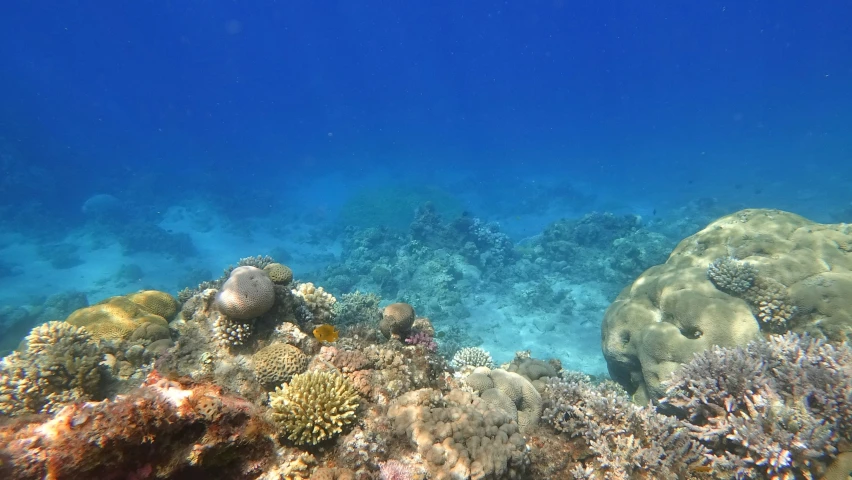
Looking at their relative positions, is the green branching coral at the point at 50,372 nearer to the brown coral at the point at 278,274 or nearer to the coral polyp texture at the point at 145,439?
the brown coral at the point at 278,274

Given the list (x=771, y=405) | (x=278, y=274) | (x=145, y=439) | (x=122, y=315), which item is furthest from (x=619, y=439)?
(x=122, y=315)

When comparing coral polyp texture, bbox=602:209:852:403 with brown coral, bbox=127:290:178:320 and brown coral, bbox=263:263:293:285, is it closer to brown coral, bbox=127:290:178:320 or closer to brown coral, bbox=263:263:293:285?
brown coral, bbox=263:263:293:285

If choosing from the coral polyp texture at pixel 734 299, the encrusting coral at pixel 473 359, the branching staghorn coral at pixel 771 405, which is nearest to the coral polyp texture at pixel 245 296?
the encrusting coral at pixel 473 359

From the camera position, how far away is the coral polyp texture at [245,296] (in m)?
5.23

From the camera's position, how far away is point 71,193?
1623 inches

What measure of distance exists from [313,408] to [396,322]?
8.60ft

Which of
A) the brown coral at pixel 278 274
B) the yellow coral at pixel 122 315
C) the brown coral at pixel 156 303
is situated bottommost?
the yellow coral at pixel 122 315

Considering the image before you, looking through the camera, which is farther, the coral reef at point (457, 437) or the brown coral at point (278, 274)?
the brown coral at point (278, 274)

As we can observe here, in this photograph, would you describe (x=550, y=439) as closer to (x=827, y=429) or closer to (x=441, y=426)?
(x=441, y=426)

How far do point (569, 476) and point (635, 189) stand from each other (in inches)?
2175

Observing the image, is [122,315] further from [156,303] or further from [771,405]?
[771,405]

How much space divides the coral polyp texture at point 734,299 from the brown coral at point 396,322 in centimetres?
499

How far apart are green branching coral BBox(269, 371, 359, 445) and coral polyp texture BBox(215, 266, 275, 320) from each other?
1.70 m

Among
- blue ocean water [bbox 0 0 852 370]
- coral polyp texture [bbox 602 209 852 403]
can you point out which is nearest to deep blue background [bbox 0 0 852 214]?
blue ocean water [bbox 0 0 852 370]
